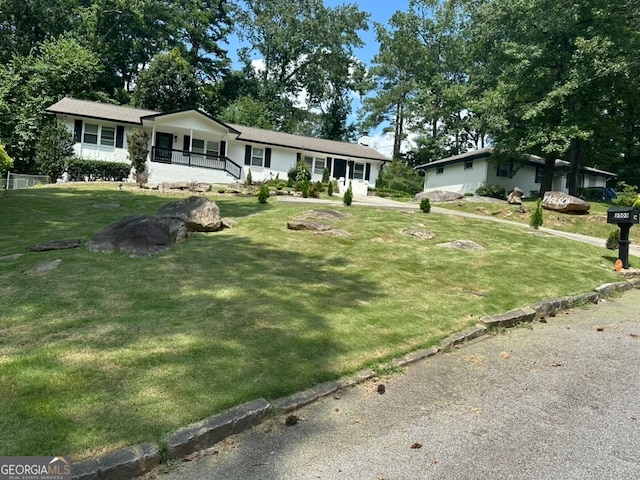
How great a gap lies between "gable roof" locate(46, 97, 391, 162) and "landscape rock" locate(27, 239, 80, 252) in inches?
831

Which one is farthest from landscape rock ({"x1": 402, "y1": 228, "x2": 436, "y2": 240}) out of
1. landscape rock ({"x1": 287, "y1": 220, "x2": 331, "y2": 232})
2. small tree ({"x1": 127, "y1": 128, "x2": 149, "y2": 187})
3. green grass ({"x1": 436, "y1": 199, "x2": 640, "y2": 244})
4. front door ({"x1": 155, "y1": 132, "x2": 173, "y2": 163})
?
front door ({"x1": 155, "y1": 132, "x2": 173, "y2": 163})

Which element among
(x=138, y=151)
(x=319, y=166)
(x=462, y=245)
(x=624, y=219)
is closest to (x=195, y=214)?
(x=462, y=245)

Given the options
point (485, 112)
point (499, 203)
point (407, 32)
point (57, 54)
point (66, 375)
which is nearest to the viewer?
point (66, 375)

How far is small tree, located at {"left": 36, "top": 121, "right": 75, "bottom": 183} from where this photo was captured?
23266 millimetres

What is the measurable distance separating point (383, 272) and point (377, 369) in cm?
385

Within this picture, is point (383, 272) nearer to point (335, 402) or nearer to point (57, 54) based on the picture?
point (335, 402)

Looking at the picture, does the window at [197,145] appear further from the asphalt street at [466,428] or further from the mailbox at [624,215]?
the asphalt street at [466,428]

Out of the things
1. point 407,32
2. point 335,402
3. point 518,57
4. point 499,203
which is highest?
point 407,32

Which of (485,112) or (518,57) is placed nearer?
(518,57)

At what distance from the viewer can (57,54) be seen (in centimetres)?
3206

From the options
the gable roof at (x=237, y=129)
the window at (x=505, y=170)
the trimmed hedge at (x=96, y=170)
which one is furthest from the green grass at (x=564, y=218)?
the trimmed hedge at (x=96, y=170)

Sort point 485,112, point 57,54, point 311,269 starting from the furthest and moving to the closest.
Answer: point 57,54 < point 485,112 < point 311,269

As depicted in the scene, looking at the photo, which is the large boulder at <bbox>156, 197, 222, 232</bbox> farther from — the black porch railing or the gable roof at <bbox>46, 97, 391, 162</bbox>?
the gable roof at <bbox>46, 97, 391, 162</bbox>

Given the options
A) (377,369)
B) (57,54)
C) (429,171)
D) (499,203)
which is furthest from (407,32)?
(377,369)
